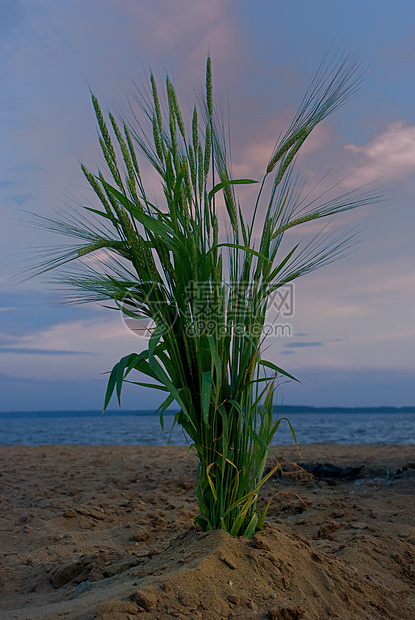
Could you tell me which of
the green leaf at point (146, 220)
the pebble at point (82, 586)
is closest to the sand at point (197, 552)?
the pebble at point (82, 586)

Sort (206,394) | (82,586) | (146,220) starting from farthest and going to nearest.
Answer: (82,586), (146,220), (206,394)

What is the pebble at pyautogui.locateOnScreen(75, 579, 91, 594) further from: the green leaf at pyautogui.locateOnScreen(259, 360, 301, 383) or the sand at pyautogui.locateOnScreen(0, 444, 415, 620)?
the green leaf at pyautogui.locateOnScreen(259, 360, 301, 383)

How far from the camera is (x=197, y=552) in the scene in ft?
7.79

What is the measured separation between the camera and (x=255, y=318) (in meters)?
2.45

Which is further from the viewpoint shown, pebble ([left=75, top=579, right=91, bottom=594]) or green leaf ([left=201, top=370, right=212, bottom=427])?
pebble ([left=75, top=579, right=91, bottom=594])

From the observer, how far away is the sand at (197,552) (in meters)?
2.15

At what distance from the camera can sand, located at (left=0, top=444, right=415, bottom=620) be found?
2151 millimetres

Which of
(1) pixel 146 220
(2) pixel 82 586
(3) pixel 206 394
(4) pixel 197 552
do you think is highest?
(1) pixel 146 220

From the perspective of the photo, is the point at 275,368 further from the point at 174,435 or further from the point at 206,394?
the point at 174,435

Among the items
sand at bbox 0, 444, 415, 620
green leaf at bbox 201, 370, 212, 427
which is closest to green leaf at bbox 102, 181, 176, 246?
green leaf at bbox 201, 370, 212, 427

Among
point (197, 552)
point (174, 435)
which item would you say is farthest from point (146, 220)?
point (174, 435)

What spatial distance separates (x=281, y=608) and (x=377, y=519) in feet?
6.03

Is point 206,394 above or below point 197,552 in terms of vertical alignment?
above

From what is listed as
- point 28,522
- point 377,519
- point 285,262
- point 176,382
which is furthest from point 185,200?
point 28,522
